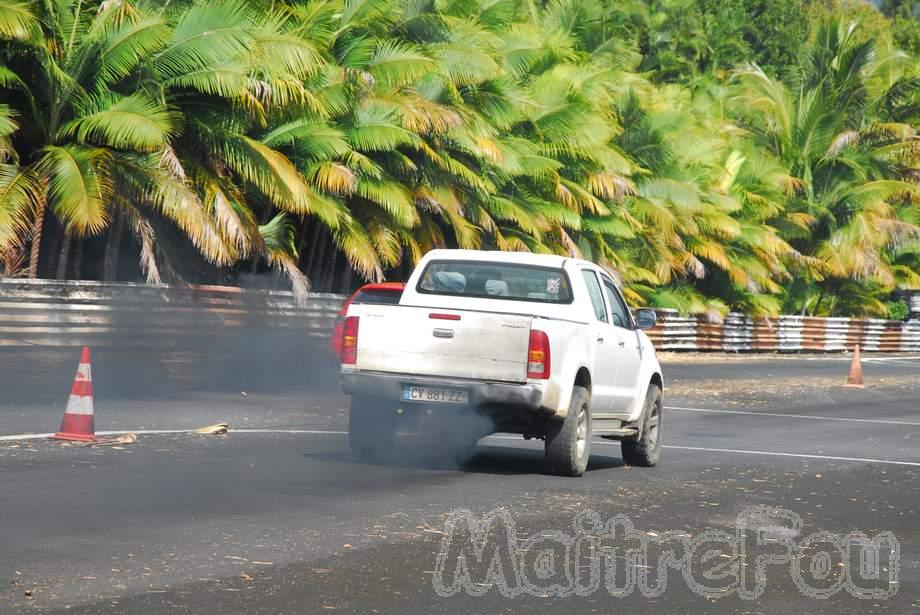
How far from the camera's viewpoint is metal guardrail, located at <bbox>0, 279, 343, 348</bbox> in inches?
826

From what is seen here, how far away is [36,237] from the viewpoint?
75.0 ft

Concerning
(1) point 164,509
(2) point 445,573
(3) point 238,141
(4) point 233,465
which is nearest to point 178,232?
(3) point 238,141

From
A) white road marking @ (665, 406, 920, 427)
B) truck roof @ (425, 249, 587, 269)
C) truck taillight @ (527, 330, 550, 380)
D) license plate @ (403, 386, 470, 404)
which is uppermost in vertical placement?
truck roof @ (425, 249, 587, 269)

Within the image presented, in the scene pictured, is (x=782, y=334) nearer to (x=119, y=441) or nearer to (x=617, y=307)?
(x=617, y=307)

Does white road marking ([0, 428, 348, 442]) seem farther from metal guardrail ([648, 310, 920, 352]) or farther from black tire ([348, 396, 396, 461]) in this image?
Answer: metal guardrail ([648, 310, 920, 352])

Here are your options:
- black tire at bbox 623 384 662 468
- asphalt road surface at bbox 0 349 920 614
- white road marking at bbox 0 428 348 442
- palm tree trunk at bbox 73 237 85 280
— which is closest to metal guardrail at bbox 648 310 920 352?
palm tree trunk at bbox 73 237 85 280

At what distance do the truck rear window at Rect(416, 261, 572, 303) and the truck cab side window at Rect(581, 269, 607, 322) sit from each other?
359 millimetres

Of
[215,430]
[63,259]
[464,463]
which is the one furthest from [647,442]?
[63,259]

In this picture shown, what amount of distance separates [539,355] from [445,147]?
19763mm

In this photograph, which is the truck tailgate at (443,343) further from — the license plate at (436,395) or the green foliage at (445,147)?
the green foliage at (445,147)

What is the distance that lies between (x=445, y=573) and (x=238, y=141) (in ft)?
59.6

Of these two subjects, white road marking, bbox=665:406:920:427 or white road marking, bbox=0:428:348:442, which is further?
white road marking, bbox=665:406:920:427

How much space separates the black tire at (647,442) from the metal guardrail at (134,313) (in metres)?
10.2

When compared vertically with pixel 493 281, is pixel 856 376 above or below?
below
